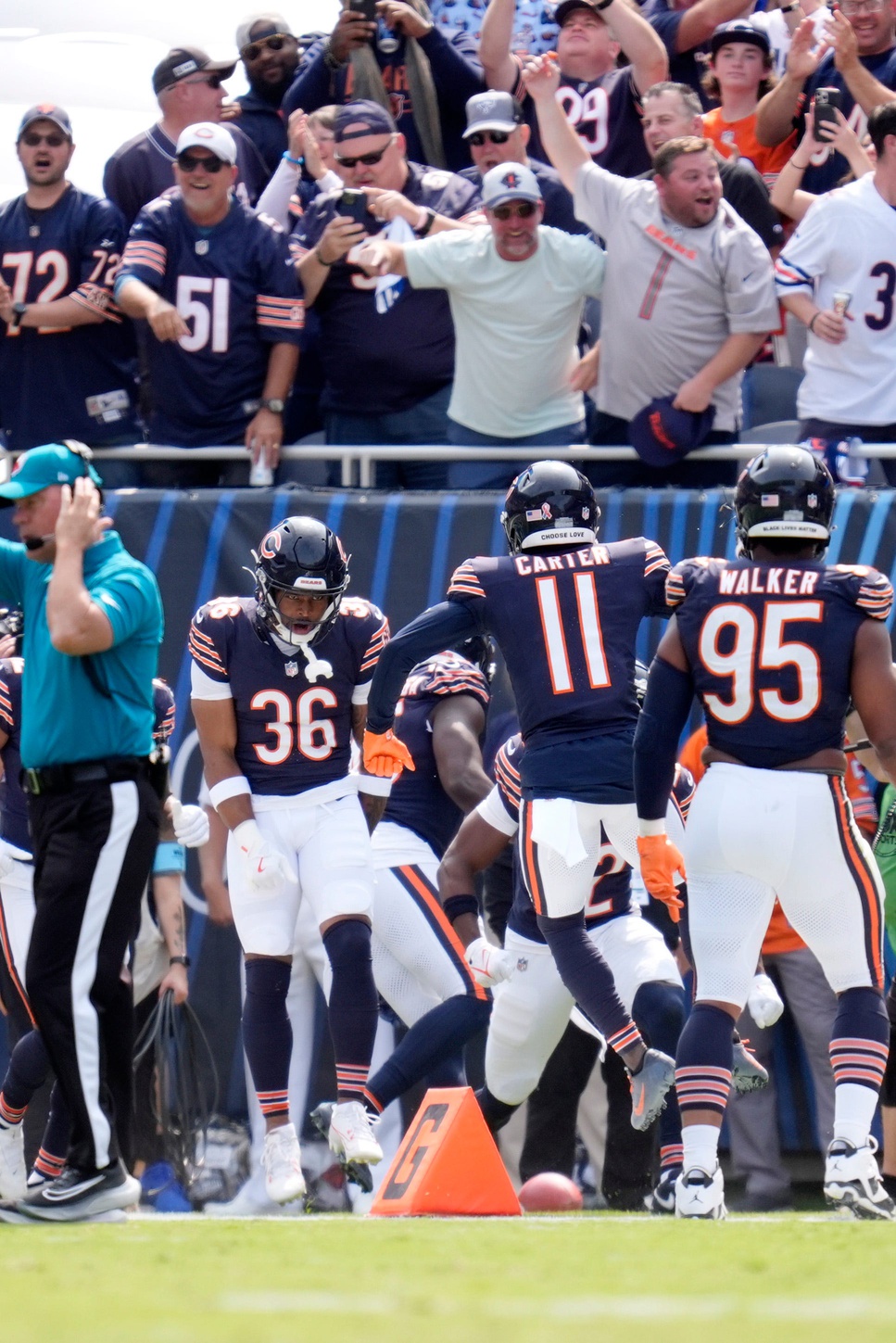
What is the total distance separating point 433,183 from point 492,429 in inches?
47.6

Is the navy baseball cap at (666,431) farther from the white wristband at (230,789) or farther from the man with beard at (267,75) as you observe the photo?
the man with beard at (267,75)

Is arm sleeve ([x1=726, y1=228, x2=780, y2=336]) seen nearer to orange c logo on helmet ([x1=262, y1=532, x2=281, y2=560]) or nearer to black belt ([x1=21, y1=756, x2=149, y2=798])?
orange c logo on helmet ([x1=262, y1=532, x2=281, y2=560])

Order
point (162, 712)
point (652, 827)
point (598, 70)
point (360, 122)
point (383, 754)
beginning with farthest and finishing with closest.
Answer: point (598, 70)
point (360, 122)
point (162, 712)
point (383, 754)
point (652, 827)

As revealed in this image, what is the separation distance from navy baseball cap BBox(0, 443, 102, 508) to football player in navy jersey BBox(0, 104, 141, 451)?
282 centimetres

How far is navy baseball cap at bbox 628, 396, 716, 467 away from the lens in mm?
7215

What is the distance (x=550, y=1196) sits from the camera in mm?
6242

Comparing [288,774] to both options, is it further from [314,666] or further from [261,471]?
[261,471]

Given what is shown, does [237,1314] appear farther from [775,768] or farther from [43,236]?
[43,236]

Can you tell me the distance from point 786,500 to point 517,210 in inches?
108

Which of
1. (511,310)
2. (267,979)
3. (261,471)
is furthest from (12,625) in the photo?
(511,310)

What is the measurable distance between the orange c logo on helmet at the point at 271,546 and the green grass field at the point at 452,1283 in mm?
2140

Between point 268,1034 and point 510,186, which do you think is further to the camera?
point 510,186

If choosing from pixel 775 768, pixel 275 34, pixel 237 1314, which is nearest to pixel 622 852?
pixel 775 768

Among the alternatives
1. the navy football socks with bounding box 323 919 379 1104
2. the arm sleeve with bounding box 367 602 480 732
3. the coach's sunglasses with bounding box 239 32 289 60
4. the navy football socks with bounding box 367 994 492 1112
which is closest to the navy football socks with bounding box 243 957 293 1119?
the navy football socks with bounding box 323 919 379 1104
